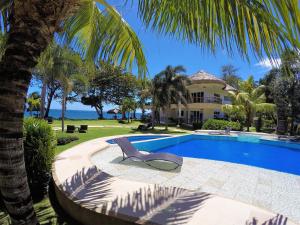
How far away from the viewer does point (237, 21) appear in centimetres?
186

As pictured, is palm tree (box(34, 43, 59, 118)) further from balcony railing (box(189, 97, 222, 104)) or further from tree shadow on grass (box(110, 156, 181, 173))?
balcony railing (box(189, 97, 222, 104))

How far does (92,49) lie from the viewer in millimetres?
4730

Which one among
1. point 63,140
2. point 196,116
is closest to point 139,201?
point 63,140

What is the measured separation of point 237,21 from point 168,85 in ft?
75.8

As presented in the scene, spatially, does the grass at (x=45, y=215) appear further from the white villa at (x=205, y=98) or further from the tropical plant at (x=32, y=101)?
the tropical plant at (x=32, y=101)

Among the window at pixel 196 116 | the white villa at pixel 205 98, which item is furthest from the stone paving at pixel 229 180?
the window at pixel 196 116

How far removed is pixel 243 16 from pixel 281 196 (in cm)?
607

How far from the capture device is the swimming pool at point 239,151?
12.8 meters

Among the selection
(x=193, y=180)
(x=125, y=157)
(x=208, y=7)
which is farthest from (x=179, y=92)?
(x=208, y=7)

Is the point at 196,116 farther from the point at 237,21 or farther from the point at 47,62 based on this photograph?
the point at 237,21

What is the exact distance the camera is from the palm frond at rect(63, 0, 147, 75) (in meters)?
4.40

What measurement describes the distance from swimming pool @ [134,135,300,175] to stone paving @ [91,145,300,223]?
3900 mm

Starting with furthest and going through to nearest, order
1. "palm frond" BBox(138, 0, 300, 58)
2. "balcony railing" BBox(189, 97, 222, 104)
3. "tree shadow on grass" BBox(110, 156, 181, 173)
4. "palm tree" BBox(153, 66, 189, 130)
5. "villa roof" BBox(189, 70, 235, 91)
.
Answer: "balcony railing" BBox(189, 97, 222, 104) → "villa roof" BBox(189, 70, 235, 91) → "palm tree" BBox(153, 66, 189, 130) → "tree shadow on grass" BBox(110, 156, 181, 173) → "palm frond" BBox(138, 0, 300, 58)

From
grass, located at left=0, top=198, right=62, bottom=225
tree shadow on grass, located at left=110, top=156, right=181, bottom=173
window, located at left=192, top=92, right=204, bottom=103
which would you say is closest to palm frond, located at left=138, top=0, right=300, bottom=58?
grass, located at left=0, top=198, right=62, bottom=225
